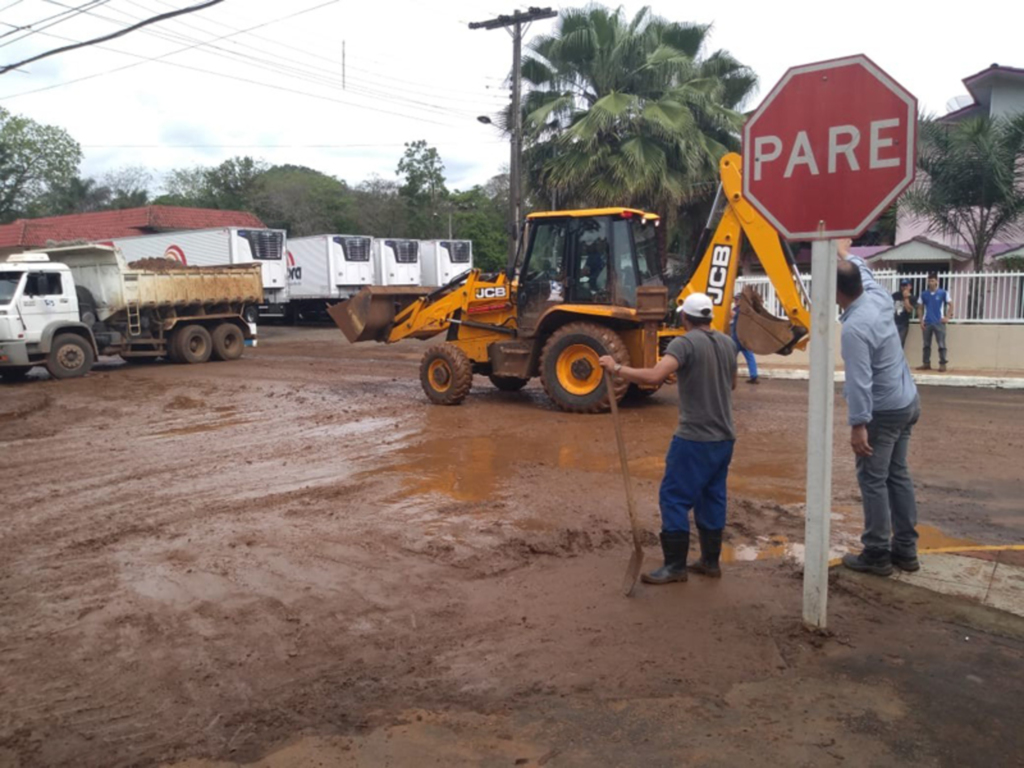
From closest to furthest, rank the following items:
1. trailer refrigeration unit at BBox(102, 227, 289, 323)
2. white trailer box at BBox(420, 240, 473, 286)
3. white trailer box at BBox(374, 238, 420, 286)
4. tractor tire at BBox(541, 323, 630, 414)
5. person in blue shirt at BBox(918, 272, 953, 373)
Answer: tractor tire at BBox(541, 323, 630, 414) → person in blue shirt at BBox(918, 272, 953, 373) → trailer refrigeration unit at BBox(102, 227, 289, 323) → white trailer box at BBox(374, 238, 420, 286) → white trailer box at BBox(420, 240, 473, 286)

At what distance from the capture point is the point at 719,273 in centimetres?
1156

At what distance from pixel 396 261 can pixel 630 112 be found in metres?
14.2

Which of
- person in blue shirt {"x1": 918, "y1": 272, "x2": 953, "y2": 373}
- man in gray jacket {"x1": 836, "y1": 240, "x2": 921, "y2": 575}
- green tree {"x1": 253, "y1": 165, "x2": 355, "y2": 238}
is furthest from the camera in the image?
green tree {"x1": 253, "y1": 165, "x2": 355, "y2": 238}

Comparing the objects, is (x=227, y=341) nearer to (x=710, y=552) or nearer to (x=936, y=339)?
(x=936, y=339)

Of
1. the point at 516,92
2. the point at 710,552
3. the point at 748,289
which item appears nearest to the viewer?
the point at 710,552

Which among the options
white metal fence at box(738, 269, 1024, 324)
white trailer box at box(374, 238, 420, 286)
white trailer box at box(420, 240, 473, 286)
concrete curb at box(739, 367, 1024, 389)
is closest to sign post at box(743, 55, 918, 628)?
concrete curb at box(739, 367, 1024, 389)

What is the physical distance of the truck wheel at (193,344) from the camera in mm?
19250

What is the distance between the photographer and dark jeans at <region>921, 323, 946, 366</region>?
1525cm

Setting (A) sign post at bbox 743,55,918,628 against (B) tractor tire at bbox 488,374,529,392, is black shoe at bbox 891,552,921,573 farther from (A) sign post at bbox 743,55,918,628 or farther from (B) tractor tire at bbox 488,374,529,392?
(B) tractor tire at bbox 488,374,529,392

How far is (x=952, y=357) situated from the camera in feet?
51.9

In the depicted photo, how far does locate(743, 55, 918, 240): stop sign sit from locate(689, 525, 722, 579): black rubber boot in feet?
6.24

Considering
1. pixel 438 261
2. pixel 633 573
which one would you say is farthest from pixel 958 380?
pixel 438 261

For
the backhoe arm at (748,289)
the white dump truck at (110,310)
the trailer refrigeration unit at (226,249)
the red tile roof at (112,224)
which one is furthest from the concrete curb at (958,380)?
the red tile roof at (112,224)

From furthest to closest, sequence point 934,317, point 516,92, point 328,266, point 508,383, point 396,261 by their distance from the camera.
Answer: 1. point 396,261
2. point 328,266
3. point 516,92
4. point 934,317
5. point 508,383
